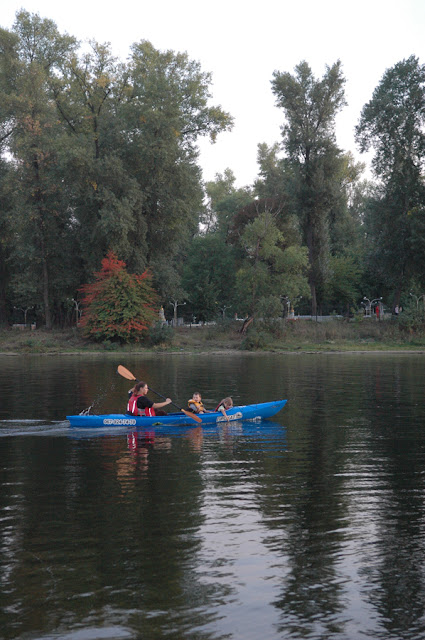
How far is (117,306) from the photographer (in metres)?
56.0

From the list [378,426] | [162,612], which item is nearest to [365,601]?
[162,612]

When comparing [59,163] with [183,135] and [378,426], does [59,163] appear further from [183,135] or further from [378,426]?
[378,426]

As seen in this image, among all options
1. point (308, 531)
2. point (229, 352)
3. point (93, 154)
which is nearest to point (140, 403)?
point (308, 531)

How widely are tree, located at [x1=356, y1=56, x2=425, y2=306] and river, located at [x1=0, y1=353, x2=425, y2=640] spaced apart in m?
44.7

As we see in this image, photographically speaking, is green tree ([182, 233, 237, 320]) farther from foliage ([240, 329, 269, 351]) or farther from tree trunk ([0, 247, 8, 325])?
foliage ([240, 329, 269, 351])

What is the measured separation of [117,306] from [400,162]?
29114mm

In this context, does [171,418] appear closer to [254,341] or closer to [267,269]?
[254,341]

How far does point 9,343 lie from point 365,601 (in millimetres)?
52869

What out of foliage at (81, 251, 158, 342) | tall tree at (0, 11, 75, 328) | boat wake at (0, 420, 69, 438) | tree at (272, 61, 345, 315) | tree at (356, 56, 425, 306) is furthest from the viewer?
tree at (272, 61, 345, 315)

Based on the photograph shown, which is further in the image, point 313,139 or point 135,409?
point 313,139

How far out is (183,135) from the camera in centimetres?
6788

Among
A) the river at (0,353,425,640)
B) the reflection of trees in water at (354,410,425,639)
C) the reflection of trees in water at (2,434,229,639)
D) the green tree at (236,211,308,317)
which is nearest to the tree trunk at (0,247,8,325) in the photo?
the green tree at (236,211,308,317)

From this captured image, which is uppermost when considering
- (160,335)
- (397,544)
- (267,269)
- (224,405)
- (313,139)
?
(313,139)

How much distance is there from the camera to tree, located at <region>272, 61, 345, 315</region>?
69438mm
